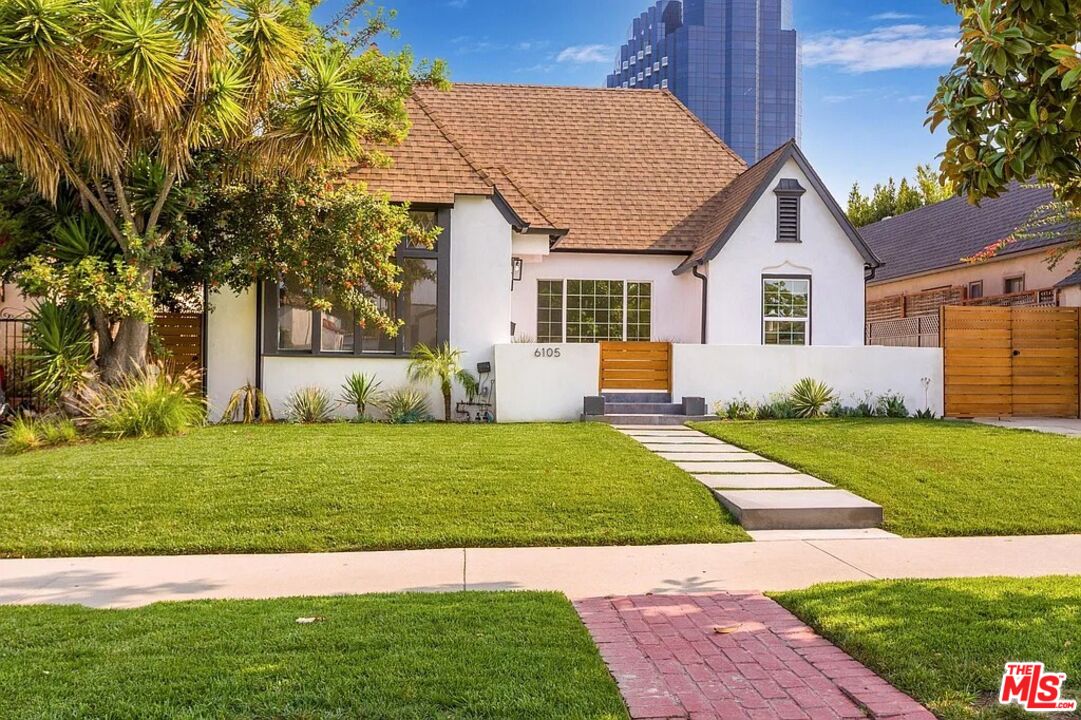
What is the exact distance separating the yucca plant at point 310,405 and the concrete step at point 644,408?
515cm

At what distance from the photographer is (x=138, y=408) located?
11.4 metres

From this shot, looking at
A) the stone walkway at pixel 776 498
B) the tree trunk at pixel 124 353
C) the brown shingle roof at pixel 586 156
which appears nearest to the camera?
the stone walkway at pixel 776 498

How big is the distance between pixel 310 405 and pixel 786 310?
33.7 ft

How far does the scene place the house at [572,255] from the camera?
1480cm


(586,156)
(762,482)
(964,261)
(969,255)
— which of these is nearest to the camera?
(762,482)

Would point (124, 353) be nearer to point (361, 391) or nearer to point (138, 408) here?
point (138, 408)

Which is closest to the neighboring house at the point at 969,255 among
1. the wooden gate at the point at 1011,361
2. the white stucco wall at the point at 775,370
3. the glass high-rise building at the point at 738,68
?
the wooden gate at the point at 1011,361

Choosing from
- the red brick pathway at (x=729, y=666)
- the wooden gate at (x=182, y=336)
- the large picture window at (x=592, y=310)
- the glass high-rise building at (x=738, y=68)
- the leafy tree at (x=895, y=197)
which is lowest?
the red brick pathway at (x=729, y=666)

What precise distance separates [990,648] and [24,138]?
1203 centimetres

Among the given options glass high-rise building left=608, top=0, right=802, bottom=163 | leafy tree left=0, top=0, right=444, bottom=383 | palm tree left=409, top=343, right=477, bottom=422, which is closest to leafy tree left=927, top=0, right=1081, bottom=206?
leafy tree left=0, top=0, right=444, bottom=383

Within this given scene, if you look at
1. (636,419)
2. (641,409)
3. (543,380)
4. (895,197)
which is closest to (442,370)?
(543,380)

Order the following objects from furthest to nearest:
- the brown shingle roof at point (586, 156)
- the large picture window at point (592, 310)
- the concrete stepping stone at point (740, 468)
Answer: the large picture window at point (592, 310)
the brown shingle roof at point (586, 156)
the concrete stepping stone at point (740, 468)

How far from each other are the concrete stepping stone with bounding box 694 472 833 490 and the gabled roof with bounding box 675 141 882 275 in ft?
27.4

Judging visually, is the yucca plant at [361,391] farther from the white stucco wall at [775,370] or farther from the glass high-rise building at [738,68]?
the glass high-rise building at [738,68]
